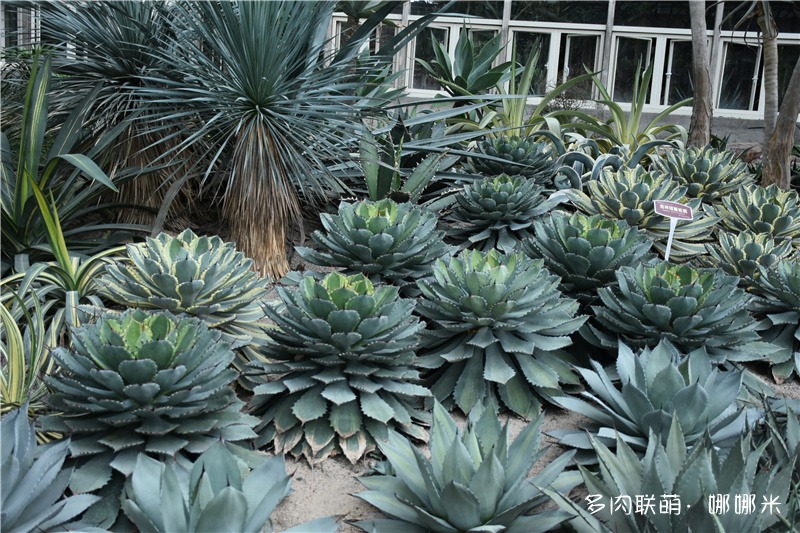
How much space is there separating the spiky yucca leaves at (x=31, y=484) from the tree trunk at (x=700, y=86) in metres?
4.95

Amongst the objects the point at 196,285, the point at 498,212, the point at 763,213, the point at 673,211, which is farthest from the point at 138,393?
the point at 763,213

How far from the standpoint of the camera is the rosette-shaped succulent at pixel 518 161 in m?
3.91

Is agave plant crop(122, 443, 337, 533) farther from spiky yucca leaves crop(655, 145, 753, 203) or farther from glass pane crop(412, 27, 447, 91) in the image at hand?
glass pane crop(412, 27, 447, 91)

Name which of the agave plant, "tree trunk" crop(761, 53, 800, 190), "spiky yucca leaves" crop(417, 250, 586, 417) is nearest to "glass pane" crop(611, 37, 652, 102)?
"tree trunk" crop(761, 53, 800, 190)

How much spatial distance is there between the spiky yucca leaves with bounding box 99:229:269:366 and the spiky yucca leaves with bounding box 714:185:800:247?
2451 millimetres

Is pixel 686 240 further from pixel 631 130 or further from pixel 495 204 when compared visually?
pixel 631 130

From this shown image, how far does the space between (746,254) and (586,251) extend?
775 mm

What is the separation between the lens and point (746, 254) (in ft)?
9.99

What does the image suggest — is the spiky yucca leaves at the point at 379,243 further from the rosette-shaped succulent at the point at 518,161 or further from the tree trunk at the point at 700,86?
the tree trunk at the point at 700,86

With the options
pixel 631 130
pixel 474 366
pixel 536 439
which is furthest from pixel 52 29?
pixel 631 130

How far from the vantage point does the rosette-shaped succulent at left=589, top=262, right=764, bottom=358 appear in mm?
2477

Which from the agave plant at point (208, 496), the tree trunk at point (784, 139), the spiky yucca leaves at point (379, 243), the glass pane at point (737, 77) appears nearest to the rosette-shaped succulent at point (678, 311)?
the spiky yucca leaves at point (379, 243)

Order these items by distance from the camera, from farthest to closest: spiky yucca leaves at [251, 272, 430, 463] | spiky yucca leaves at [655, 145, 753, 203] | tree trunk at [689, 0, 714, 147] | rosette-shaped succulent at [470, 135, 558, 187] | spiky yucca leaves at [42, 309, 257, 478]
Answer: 1. tree trunk at [689, 0, 714, 147]
2. spiky yucca leaves at [655, 145, 753, 203]
3. rosette-shaped succulent at [470, 135, 558, 187]
4. spiky yucca leaves at [251, 272, 430, 463]
5. spiky yucca leaves at [42, 309, 257, 478]

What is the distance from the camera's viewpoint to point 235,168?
3.10m
